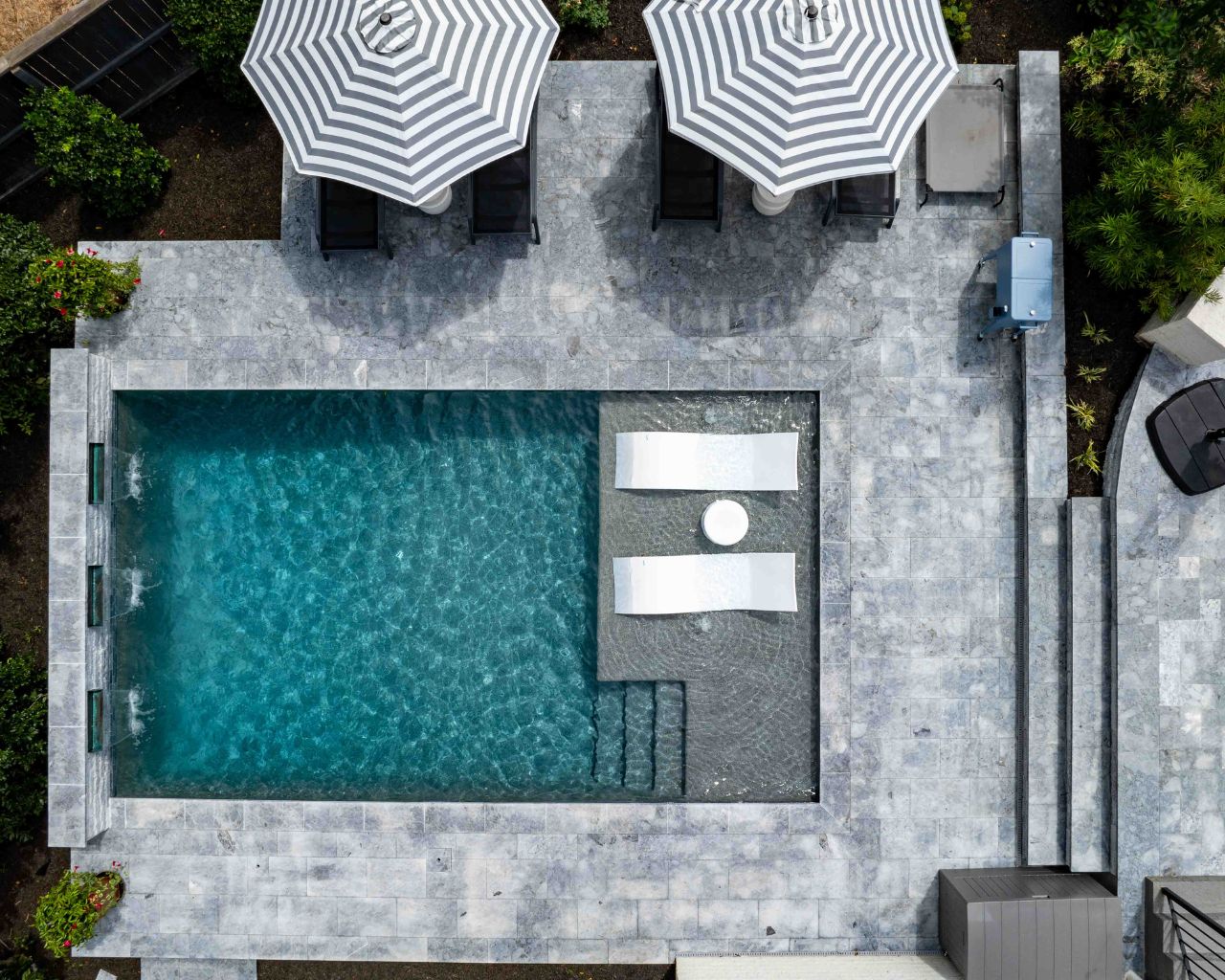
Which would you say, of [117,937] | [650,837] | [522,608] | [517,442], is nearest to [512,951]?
[650,837]

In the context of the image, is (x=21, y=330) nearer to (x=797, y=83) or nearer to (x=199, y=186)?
(x=199, y=186)

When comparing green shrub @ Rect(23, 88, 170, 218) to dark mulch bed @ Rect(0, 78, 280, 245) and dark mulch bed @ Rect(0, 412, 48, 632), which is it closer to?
dark mulch bed @ Rect(0, 78, 280, 245)

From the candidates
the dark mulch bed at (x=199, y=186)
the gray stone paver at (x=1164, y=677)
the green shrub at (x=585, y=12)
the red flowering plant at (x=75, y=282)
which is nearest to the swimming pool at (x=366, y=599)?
the red flowering plant at (x=75, y=282)

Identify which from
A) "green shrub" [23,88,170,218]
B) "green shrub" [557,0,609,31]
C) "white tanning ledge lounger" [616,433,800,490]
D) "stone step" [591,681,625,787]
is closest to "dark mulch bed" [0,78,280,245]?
"green shrub" [23,88,170,218]

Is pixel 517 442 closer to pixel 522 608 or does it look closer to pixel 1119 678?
pixel 522 608

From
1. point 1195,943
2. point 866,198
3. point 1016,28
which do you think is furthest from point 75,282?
point 1195,943

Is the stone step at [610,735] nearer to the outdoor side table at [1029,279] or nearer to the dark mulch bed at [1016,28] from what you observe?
the outdoor side table at [1029,279]
